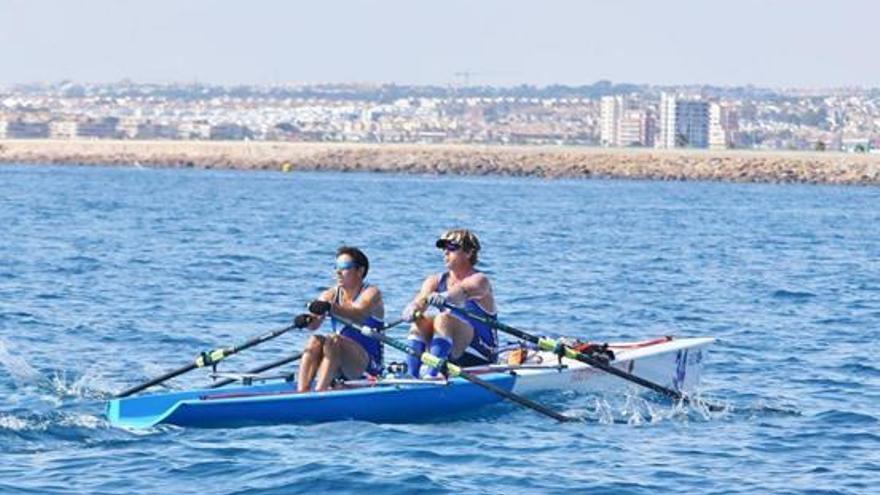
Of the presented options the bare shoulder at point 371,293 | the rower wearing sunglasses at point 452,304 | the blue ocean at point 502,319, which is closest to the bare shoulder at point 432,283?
the rower wearing sunglasses at point 452,304

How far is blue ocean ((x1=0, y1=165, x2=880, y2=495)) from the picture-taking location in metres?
15.9

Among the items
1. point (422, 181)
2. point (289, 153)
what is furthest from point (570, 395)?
point (289, 153)

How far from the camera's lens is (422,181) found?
10088cm

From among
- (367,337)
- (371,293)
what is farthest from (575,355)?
(371,293)

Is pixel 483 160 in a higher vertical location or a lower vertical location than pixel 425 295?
lower

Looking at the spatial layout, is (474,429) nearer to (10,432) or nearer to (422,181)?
(10,432)

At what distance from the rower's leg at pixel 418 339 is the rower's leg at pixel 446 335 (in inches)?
2.1

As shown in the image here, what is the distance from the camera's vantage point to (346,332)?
58.8 feet

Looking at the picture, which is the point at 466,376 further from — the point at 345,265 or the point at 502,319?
the point at 502,319

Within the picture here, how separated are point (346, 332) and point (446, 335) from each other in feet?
3.43

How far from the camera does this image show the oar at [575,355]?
739 inches

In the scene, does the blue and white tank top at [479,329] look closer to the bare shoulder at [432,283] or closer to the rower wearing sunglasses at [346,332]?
the bare shoulder at [432,283]

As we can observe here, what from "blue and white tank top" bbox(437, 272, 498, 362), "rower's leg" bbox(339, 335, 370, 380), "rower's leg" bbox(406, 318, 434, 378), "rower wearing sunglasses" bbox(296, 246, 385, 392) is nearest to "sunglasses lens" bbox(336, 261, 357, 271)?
"rower wearing sunglasses" bbox(296, 246, 385, 392)

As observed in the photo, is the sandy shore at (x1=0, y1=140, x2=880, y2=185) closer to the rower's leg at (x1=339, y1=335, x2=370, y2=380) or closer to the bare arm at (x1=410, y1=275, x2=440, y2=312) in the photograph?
the bare arm at (x1=410, y1=275, x2=440, y2=312)
